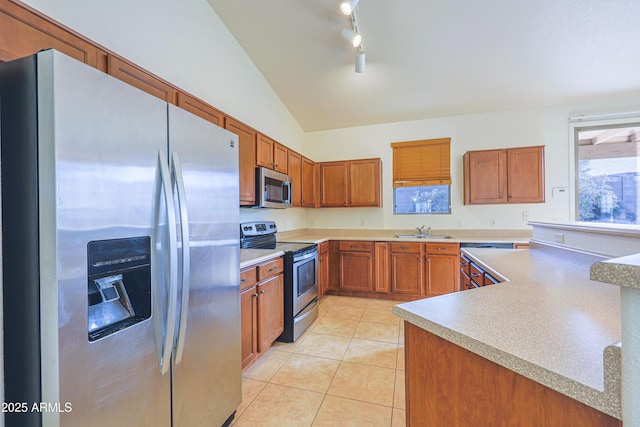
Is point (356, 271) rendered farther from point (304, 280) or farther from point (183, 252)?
point (183, 252)

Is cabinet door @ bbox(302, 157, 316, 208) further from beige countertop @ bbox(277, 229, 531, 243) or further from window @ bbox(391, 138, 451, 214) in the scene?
window @ bbox(391, 138, 451, 214)

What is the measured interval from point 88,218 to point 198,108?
143 cm

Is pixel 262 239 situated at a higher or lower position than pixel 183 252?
lower

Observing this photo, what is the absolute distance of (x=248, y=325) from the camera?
1974 millimetres

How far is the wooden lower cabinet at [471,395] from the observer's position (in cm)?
61

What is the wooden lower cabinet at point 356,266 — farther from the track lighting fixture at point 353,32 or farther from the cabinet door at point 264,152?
the track lighting fixture at point 353,32

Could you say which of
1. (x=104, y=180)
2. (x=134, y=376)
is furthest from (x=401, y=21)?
(x=134, y=376)

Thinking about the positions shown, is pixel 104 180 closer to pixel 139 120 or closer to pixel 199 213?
pixel 139 120

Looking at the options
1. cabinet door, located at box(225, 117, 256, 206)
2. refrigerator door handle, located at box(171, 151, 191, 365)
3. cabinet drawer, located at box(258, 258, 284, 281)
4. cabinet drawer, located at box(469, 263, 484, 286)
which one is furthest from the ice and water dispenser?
cabinet drawer, located at box(469, 263, 484, 286)

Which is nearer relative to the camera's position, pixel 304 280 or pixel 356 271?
pixel 304 280

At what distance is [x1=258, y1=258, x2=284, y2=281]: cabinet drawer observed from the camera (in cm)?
213

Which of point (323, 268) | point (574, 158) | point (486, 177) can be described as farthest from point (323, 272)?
point (574, 158)

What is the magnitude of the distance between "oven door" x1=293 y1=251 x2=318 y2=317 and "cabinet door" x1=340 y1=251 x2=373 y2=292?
0.89 m

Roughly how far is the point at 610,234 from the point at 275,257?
2.17m
